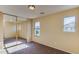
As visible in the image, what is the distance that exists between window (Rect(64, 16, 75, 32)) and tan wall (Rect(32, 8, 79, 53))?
15 cm

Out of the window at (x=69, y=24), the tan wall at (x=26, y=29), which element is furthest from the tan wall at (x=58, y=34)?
the tan wall at (x=26, y=29)

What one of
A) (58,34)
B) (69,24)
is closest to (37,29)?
(58,34)

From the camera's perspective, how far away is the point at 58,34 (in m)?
3.76

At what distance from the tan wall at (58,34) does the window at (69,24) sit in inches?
6.1

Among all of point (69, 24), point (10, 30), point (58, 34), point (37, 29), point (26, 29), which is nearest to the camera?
point (69, 24)

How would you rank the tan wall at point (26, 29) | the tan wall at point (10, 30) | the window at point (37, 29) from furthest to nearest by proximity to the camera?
1. the tan wall at point (26, 29)
2. the window at point (37, 29)
3. the tan wall at point (10, 30)

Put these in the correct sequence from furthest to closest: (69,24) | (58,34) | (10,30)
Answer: (10,30)
(58,34)
(69,24)

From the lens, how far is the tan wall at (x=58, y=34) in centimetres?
304

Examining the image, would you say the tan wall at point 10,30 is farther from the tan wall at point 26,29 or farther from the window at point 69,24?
the window at point 69,24

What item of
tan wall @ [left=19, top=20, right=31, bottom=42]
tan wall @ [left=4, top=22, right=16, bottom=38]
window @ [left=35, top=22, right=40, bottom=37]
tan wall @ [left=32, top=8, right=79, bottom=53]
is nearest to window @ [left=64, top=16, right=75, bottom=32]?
tan wall @ [left=32, top=8, right=79, bottom=53]

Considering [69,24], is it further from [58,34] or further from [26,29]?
[26,29]

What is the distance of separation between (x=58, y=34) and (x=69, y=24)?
80 centimetres
